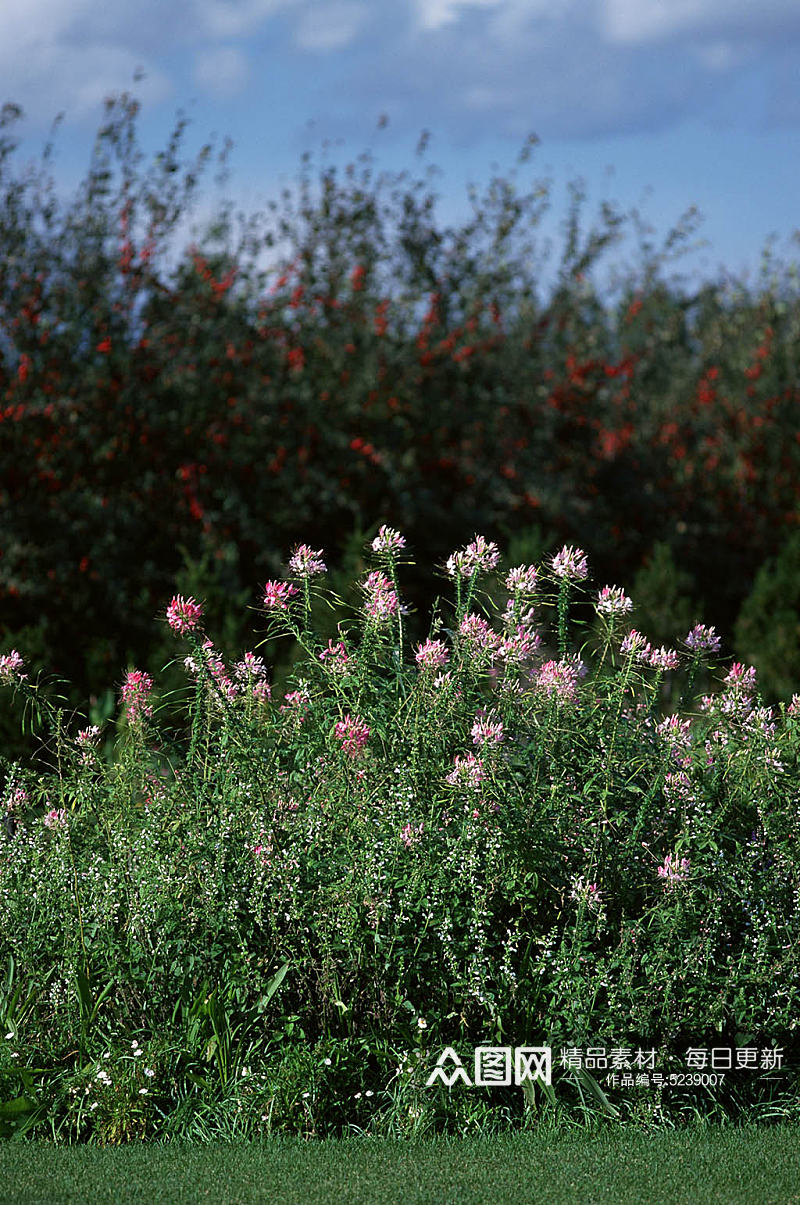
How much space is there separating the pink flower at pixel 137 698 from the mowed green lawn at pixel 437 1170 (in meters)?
1.39

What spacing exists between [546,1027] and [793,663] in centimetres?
624

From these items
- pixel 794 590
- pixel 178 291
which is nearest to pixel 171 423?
pixel 178 291

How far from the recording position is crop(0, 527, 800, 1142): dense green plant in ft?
12.8

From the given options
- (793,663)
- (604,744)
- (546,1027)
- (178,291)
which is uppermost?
(178,291)

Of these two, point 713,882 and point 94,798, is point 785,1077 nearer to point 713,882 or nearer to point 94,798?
point 713,882

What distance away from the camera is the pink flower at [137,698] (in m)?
4.52

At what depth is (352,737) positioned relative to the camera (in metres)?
4.21

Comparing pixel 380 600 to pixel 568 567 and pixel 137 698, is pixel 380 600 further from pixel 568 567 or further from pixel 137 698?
pixel 137 698

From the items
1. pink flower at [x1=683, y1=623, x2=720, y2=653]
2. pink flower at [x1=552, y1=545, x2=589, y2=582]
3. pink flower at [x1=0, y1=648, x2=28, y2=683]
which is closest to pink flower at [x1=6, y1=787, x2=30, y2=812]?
pink flower at [x1=0, y1=648, x2=28, y2=683]

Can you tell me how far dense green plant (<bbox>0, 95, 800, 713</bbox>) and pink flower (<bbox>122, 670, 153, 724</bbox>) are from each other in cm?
341

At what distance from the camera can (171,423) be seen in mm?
10375

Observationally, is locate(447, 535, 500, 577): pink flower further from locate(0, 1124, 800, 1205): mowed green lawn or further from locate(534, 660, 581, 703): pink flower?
locate(0, 1124, 800, 1205): mowed green lawn

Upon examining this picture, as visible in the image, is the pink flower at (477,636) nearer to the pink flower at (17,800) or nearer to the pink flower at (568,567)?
the pink flower at (568,567)

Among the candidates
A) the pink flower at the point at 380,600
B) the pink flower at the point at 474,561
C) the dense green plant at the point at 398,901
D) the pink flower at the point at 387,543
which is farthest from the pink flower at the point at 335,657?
the pink flower at the point at 474,561
